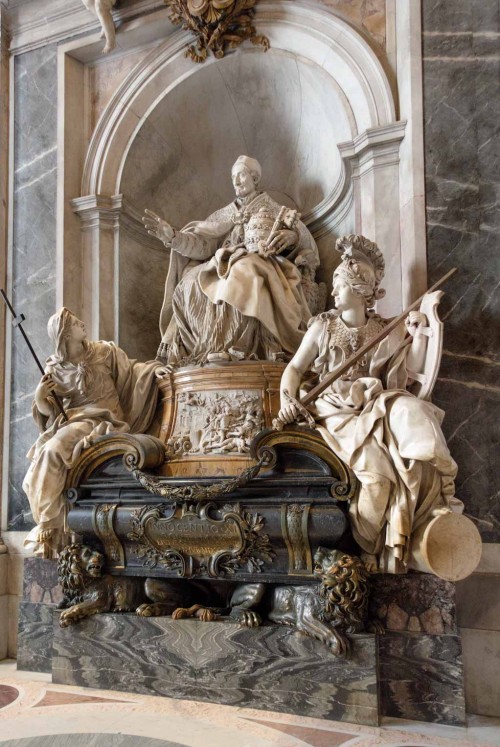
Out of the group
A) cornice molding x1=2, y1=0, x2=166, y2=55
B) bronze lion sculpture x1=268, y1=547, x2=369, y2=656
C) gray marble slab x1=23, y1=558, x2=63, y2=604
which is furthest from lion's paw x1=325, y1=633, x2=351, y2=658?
cornice molding x1=2, y1=0, x2=166, y2=55

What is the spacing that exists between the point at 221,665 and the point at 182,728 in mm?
477

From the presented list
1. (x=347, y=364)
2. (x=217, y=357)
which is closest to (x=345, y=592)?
(x=347, y=364)

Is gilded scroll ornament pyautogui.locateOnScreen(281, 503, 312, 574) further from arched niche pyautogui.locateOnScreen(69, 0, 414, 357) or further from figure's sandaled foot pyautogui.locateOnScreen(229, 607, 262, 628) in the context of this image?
arched niche pyautogui.locateOnScreen(69, 0, 414, 357)

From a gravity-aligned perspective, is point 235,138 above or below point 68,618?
above

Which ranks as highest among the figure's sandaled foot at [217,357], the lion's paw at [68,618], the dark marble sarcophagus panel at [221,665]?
the figure's sandaled foot at [217,357]

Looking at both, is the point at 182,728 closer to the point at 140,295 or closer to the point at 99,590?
the point at 99,590

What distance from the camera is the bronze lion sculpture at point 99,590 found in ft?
15.5

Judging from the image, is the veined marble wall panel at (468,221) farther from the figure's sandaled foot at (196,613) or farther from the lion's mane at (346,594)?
the figure's sandaled foot at (196,613)

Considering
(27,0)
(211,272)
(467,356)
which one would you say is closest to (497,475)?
(467,356)

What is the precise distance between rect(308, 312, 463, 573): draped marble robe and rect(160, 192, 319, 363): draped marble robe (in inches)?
41.7

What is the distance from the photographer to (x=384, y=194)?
5.36m

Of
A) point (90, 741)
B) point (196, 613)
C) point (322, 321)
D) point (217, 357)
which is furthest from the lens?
point (217, 357)

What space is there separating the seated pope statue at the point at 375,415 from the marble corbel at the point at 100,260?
7.75 feet

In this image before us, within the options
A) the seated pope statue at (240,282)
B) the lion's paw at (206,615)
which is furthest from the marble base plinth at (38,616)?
the seated pope statue at (240,282)
